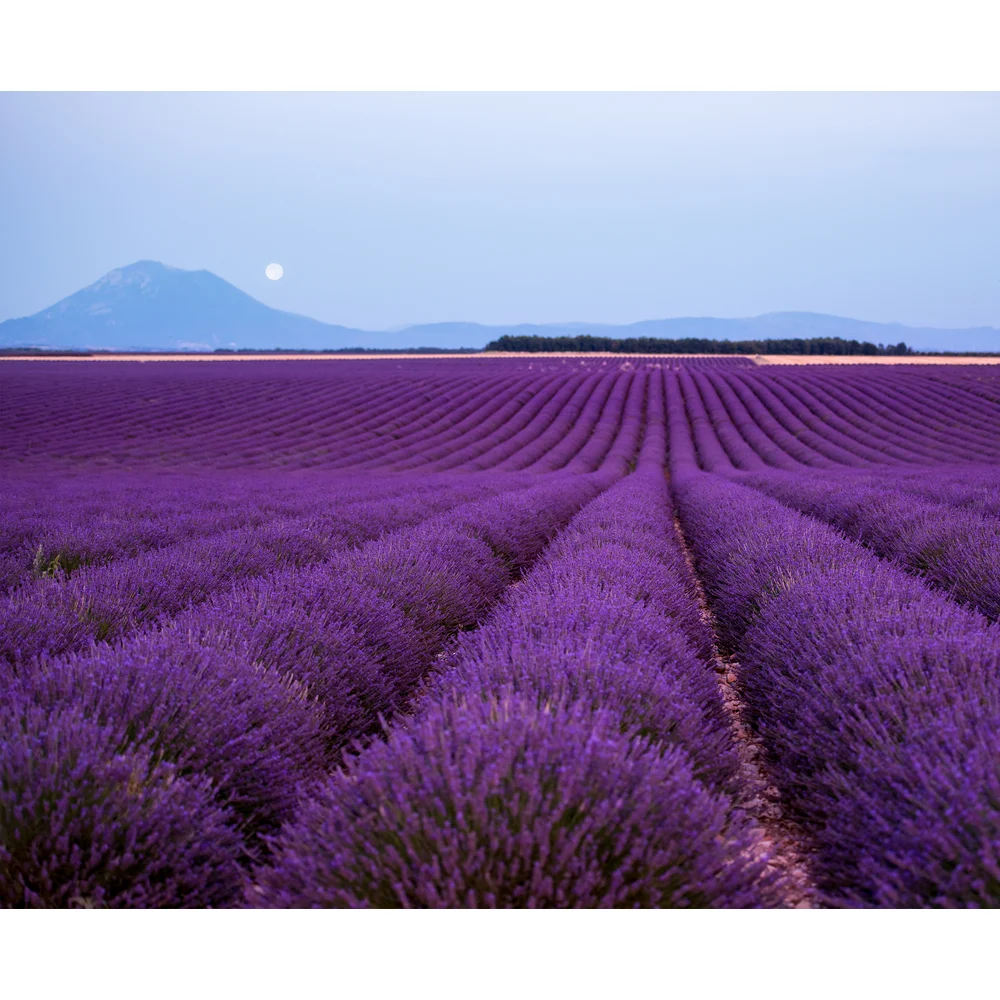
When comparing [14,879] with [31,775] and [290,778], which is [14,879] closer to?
[31,775]

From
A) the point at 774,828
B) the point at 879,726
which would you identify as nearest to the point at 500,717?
the point at 879,726

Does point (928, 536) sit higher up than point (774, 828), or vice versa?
point (928, 536)

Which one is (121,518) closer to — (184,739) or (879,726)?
(184,739)

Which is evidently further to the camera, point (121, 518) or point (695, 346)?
point (695, 346)

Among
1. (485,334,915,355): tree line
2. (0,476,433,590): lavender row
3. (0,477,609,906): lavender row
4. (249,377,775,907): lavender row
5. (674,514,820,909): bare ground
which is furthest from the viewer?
(485,334,915,355): tree line

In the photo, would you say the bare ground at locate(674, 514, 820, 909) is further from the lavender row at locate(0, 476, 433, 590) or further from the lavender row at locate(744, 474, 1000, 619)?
the lavender row at locate(0, 476, 433, 590)

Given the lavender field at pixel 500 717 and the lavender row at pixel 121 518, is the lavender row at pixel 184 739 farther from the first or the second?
the lavender row at pixel 121 518

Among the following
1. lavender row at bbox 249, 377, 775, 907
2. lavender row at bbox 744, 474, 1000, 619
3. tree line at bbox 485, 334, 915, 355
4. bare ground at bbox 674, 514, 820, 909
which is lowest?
bare ground at bbox 674, 514, 820, 909

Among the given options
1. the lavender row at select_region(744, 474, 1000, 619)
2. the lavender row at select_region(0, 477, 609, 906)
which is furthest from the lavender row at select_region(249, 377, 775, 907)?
the lavender row at select_region(744, 474, 1000, 619)

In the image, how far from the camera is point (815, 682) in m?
2.52

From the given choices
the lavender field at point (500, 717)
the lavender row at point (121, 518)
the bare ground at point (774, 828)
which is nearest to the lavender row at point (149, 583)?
the lavender field at point (500, 717)

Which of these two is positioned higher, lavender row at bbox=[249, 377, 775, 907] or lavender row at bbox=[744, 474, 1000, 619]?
lavender row at bbox=[249, 377, 775, 907]

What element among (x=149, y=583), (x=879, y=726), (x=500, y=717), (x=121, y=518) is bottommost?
(x=121, y=518)
